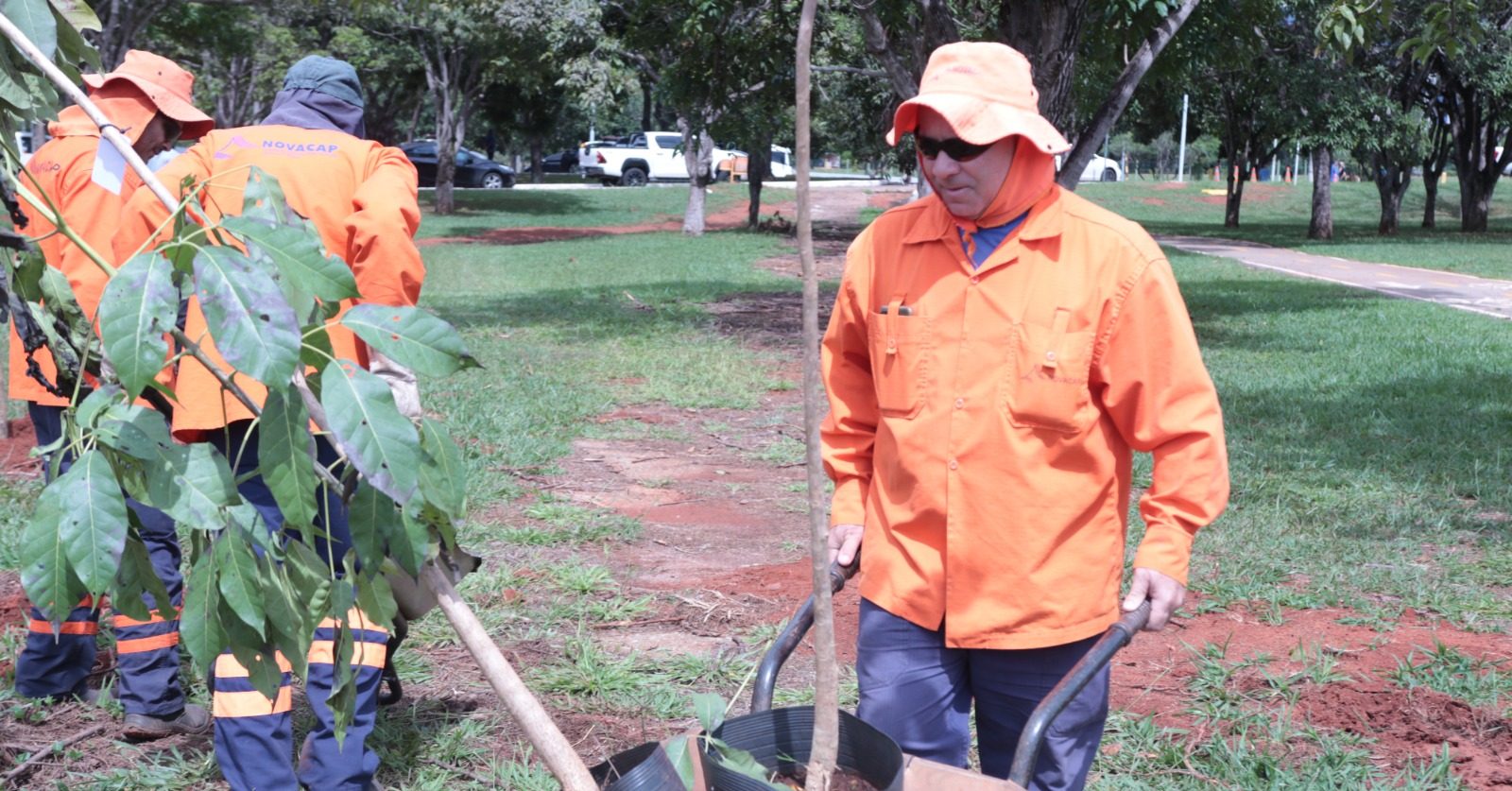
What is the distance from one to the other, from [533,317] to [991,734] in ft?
40.4

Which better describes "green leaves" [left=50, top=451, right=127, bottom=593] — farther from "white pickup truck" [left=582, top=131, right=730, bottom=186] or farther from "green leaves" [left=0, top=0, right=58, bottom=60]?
"white pickup truck" [left=582, top=131, right=730, bottom=186]

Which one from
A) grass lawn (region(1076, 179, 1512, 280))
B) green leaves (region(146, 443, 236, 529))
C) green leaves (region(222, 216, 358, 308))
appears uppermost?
green leaves (region(222, 216, 358, 308))

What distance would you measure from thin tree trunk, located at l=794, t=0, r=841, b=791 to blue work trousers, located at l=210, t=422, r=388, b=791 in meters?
1.70

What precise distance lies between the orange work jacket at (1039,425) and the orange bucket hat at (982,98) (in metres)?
0.17

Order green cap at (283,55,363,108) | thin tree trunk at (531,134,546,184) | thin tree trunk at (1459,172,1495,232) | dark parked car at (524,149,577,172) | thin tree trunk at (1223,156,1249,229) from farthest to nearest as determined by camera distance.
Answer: dark parked car at (524,149,577,172) → thin tree trunk at (531,134,546,184) → thin tree trunk at (1223,156,1249,229) → thin tree trunk at (1459,172,1495,232) → green cap at (283,55,363,108)

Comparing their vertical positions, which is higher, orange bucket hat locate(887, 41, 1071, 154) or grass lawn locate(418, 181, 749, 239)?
orange bucket hat locate(887, 41, 1071, 154)

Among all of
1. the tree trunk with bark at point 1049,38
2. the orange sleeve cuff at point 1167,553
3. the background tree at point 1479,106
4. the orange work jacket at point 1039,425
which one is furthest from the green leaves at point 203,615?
the background tree at point 1479,106

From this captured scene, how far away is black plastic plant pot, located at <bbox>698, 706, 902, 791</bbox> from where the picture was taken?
1.93 m

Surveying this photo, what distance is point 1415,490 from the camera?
7004 millimetres

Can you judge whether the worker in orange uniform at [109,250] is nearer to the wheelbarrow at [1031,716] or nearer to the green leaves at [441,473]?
the wheelbarrow at [1031,716]

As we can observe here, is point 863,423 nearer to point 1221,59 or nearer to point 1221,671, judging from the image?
point 1221,671

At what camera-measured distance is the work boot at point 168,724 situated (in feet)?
13.4

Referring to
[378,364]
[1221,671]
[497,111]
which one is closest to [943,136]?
[378,364]

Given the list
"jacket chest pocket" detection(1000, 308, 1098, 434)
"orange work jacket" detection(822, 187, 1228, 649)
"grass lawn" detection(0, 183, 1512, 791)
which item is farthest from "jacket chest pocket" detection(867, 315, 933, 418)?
"grass lawn" detection(0, 183, 1512, 791)
